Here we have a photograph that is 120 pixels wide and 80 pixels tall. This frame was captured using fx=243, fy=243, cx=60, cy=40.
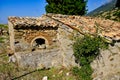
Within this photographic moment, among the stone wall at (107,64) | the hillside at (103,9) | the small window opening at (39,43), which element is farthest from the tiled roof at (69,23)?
the hillside at (103,9)

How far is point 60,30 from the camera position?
17766 mm

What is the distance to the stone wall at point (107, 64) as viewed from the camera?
1513 centimetres

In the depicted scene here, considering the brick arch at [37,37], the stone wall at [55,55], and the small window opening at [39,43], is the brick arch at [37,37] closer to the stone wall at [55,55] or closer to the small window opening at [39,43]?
the small window opening at [39,43]

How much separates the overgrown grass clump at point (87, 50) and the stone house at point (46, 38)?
2.60 feet

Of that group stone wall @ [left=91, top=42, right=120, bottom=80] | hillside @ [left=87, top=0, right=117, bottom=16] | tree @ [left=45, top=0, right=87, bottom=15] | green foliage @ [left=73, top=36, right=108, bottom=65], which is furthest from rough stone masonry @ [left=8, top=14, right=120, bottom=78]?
hillside @ [left=87, top=0, right=117, bottom=16]

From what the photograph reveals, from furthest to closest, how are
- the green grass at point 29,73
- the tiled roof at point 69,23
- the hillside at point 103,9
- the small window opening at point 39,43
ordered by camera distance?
the hillside at point 103,9, the small window opening at point 39,43, the green grass at point 29,73, the tiled roof at point 69,23

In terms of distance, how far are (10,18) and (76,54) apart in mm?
5788

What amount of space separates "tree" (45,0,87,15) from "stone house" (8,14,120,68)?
12.4 metres

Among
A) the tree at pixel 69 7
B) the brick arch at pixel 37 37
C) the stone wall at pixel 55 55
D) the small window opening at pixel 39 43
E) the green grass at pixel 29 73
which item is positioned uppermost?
the tree at pixel 69 7

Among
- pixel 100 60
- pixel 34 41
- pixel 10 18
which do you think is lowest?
pixel 100 60

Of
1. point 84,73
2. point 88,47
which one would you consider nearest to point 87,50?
point 88,47

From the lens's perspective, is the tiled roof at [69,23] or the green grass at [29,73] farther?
the green grass at [29,73]

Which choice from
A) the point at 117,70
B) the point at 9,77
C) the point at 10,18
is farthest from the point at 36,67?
the point at 117,70

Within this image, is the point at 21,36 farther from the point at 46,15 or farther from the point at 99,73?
the point at 99,73
